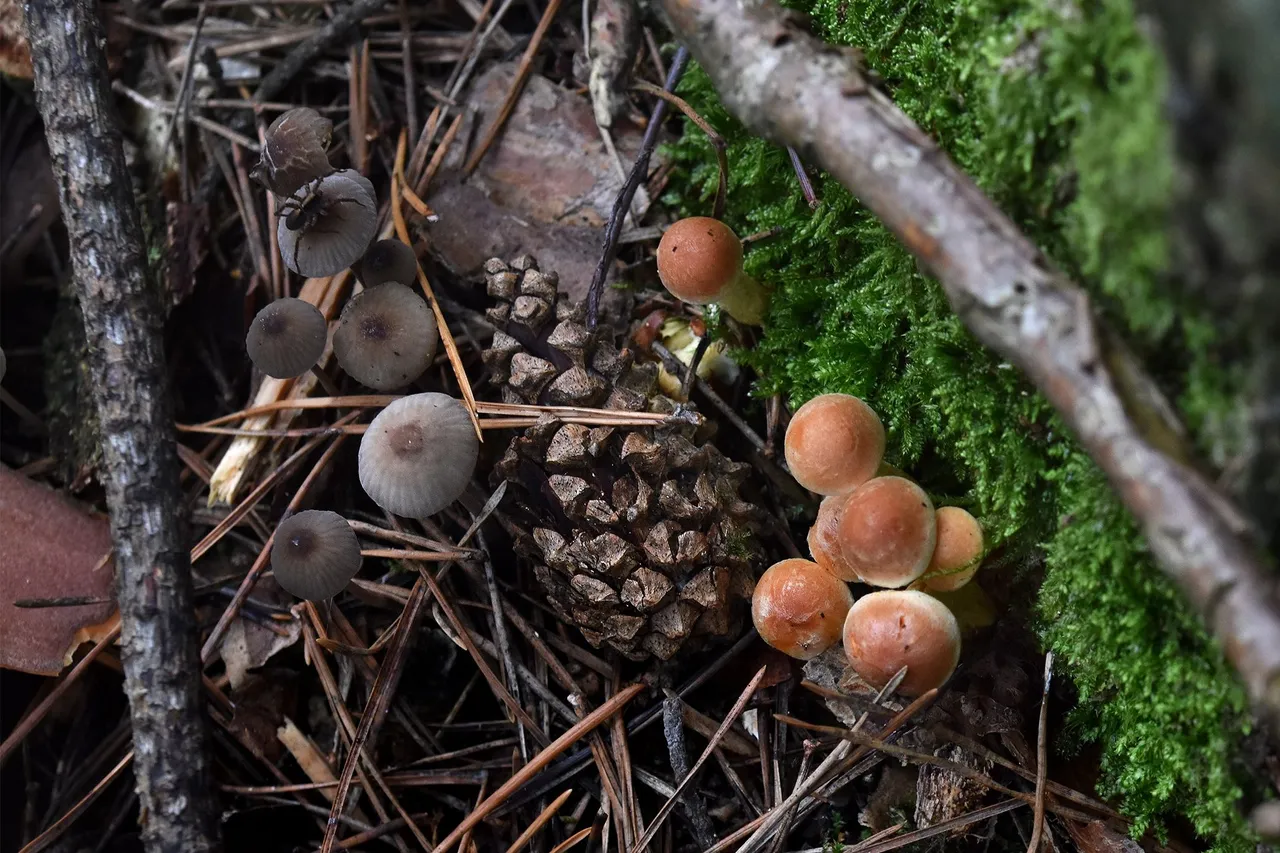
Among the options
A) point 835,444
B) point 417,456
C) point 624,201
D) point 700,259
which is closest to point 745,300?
point 700,259

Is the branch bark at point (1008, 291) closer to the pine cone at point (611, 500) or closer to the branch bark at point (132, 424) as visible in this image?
the pine cone at point (611, 500)

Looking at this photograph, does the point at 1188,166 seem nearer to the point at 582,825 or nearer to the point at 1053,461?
the point at 1053,461

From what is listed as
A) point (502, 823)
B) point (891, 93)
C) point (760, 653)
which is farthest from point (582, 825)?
point (891, 93)

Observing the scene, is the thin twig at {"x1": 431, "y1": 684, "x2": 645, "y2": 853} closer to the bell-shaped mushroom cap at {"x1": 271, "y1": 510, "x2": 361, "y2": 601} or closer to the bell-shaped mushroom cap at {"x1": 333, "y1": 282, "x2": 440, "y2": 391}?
the bell-shaped mushroom cap at {"x1": 271, "y1": 510, "x2": 361, "y2": 601}

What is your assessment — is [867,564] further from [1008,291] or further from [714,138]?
[714,138]

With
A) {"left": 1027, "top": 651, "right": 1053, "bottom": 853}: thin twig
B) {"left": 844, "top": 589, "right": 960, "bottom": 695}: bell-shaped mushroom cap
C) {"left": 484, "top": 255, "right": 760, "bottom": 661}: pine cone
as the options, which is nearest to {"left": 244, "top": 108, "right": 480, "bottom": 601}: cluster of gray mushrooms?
{"left": 484, "top": 255, "right": 760, "bottom": 661}: pine cone

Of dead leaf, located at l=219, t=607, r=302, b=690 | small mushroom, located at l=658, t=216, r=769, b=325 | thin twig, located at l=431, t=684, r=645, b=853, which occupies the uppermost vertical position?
small mushroom, located at l=658, t=216, r=769, b=325

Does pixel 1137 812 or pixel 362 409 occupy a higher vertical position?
pixel 1137 812
